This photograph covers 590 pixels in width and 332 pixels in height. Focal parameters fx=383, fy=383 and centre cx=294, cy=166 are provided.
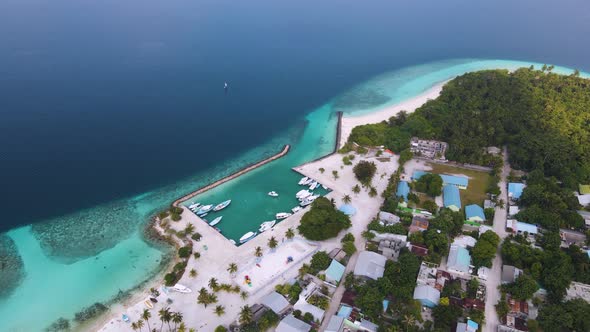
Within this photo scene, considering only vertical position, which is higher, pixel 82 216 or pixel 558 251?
pixel 558 251

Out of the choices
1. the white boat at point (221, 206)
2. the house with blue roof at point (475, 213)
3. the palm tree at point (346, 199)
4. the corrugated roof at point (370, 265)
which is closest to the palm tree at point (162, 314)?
the white boat at point (221, 206)

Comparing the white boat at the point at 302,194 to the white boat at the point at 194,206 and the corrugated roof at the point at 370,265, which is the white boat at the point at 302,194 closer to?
the white boat at the point at 194,206

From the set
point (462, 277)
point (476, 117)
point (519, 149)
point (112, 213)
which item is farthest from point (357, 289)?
point (476, 117)

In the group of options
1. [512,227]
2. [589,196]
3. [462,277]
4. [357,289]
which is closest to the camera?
[357,289]

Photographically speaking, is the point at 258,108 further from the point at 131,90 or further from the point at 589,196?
the point at 589,196

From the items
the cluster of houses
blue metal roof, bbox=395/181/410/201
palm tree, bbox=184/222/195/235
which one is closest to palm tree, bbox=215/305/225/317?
palm tree, bbox=184/222/195/235

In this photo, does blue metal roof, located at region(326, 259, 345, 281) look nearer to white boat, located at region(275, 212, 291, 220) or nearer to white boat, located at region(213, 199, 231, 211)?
white boat, located at region(275, 212, 291, 220)

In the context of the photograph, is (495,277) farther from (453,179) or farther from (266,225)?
(266,225)
